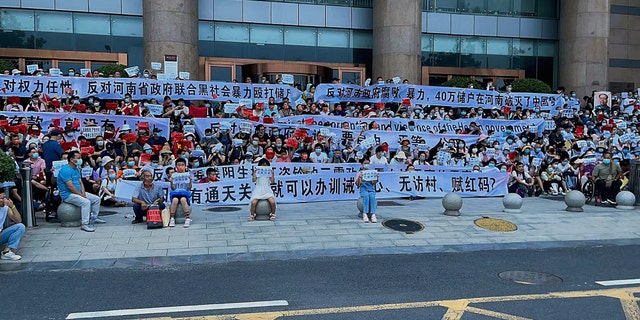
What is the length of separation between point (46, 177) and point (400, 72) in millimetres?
18205

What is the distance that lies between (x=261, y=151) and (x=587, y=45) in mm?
22231

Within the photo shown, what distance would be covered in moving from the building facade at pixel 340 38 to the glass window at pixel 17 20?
0.04 m

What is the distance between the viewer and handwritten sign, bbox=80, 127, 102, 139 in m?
13.9

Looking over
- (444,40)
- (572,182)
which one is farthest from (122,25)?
(572,182)

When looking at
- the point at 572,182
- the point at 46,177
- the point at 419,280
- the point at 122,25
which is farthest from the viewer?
the point at 122,25

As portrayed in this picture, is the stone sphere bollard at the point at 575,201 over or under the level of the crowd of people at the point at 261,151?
under

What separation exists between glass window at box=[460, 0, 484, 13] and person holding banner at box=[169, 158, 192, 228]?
22.7 metres

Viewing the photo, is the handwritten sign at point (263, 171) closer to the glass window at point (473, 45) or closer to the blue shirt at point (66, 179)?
the blue shirt at point (66, 179)

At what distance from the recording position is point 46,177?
11.3m

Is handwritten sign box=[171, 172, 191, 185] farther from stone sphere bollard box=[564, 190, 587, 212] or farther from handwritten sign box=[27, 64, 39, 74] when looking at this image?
stone sphere bollard box=[564, 190, 587, 212]

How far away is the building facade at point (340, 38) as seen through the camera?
23203 millimetres

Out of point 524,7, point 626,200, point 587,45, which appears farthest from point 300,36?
point 626,200

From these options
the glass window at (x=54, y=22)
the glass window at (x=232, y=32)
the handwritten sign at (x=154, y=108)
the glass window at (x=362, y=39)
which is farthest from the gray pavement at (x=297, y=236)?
the glass window at (x=362, y=39)

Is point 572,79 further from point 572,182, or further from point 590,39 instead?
point 572,182
